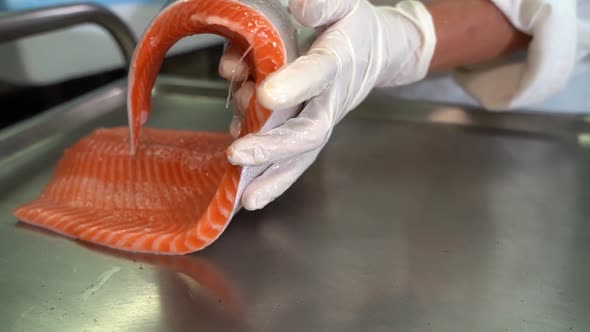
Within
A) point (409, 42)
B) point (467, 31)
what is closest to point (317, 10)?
point (409, 42)

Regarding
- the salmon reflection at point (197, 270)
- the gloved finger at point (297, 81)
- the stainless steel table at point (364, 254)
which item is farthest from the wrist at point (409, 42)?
the salmon reflection at point (197, 270)

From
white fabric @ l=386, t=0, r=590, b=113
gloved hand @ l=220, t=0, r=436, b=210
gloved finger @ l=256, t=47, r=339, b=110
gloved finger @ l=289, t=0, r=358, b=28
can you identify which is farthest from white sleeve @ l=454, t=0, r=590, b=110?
gloved finger @ l=256, t=47, r=339, b=110

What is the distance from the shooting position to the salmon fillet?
0.90 metres

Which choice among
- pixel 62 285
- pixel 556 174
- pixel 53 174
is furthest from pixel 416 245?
pixel 53 174

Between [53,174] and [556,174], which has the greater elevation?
[53,174]

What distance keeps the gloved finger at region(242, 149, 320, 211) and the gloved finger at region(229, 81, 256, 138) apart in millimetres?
105

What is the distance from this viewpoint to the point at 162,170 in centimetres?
114

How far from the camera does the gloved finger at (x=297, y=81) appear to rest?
73 cm

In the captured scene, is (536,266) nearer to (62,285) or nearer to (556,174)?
(556,174)

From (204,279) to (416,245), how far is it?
39 cm

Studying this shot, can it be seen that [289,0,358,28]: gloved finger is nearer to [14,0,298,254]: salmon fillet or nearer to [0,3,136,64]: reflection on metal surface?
[14,0,298,254]: salmon fillet

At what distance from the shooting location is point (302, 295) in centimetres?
90

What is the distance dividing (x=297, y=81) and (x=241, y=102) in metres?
0.25

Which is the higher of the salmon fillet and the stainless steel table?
the salmon fillet
